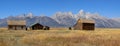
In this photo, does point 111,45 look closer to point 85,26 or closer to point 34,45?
point 34,45

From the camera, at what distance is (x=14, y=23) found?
362ft

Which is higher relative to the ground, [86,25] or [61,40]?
[86,25]

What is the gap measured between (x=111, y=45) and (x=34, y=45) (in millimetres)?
6775

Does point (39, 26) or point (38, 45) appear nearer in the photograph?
point (38, 45)

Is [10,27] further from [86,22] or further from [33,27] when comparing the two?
[86,22]

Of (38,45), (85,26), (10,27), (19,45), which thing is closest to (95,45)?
(38,45)

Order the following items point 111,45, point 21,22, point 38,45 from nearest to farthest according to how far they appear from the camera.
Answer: point 111,45 < point 38,45 < point 21,22

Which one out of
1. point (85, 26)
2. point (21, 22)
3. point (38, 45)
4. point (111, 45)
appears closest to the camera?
point (111, 45)

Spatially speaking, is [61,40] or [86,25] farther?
[86,25]

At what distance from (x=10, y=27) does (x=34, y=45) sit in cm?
8520

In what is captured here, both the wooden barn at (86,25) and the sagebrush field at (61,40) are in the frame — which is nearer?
the sagebrush field at (61,40)

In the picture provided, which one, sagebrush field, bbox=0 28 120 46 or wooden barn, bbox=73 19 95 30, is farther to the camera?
wooden barn, bbox=73 19 95 30

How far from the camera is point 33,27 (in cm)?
11325

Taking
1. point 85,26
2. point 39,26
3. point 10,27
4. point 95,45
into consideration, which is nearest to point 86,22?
point 85,26
